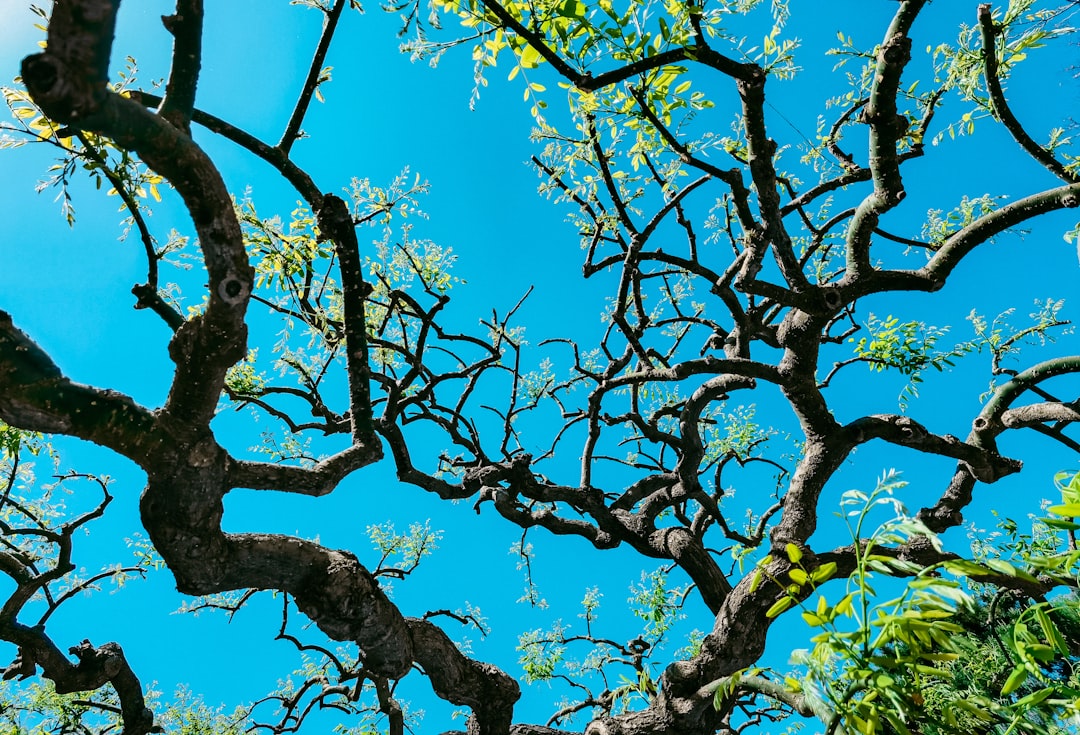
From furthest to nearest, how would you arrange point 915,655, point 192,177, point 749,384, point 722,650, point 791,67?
1. point 749,384
2. point 791,67
3. point 722,650
4. point 192,177
5. point 915,655

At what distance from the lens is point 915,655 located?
1141 millimetres

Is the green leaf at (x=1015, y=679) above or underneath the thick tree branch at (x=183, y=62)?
underneath

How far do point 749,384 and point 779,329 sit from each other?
20.2 inches

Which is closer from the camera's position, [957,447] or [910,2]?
[910,2]

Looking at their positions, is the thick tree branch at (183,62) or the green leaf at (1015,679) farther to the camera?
the thick tree branch at (183,62)

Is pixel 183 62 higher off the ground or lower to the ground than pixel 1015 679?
higher

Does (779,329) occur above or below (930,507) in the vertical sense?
above

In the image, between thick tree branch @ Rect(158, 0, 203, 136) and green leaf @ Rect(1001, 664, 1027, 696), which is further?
thick tree branch @ Rect(158, 0, 203, 136)

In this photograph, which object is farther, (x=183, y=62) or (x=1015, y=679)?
(x=183, y=62)

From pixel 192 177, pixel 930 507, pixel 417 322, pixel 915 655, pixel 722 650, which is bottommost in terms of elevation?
pixel 915 655

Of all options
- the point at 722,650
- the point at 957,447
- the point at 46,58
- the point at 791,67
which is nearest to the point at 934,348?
the point at 957,447

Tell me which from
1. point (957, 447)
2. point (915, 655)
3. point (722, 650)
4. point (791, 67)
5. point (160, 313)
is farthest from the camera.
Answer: point (957, 447)

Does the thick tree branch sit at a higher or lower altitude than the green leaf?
higher

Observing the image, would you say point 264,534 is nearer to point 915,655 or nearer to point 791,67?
point 915,655
